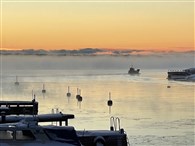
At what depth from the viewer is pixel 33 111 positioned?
2108cm

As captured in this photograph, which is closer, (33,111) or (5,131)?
(5,131)

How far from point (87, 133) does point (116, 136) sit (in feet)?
2.99

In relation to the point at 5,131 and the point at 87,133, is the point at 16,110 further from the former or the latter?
the point at 5,131

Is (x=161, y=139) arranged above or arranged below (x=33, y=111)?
below

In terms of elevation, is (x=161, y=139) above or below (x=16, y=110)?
below

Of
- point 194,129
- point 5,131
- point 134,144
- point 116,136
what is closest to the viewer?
point 5,131

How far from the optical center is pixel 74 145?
13422mm

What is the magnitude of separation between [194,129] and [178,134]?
337 cm

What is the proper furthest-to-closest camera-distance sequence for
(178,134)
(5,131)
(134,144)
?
(178,134) → (134,144) → (5,131)

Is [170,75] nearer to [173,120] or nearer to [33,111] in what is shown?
[173,120]

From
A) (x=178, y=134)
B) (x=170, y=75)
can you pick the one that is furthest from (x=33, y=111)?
(x=170, y=75)

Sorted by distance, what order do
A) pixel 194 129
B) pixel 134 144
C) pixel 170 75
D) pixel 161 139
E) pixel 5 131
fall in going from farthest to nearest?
pixel 170 75 < pixel 194 129 < pixel 161 139 < pixel 134 144 < pixel 5 131

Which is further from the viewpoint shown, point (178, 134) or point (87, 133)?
point (178, 134)

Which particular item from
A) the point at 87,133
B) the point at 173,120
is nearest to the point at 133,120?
the point at 173,120
